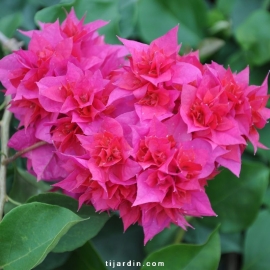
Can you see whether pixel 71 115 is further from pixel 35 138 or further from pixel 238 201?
pixel 238 201

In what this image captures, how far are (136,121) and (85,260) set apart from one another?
0.31 meters

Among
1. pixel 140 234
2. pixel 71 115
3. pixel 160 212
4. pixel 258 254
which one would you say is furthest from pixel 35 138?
pixel 258 254

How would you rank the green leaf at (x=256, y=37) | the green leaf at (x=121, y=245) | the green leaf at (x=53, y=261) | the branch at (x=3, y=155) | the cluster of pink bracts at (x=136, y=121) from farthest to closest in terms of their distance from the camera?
the green leaf at (x=256, y=37)
the green leaf at (x=121, y=245)
the green leaf at (x=53, y=261)
the branch at (x=3, y=155)
the cluster of pink bracts at (x=136, y=121)

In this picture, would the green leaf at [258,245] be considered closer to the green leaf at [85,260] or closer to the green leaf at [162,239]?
the green leaf at [162,239]

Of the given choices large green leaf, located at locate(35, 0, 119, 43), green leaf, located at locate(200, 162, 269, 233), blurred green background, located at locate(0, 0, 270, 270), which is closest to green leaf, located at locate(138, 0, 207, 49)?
blurred green background, located at locate(0, 0, 270, 270)

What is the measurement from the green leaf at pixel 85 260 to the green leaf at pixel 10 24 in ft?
1.46

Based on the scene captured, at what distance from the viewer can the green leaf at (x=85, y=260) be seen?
733 mm

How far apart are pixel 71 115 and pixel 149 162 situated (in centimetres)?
12

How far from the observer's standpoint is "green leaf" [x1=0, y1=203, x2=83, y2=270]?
56 centimetres

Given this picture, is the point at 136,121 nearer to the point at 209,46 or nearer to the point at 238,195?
the point at 238,195

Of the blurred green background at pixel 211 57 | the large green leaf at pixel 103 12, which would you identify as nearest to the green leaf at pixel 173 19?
the blurred green background at pixel 211 57

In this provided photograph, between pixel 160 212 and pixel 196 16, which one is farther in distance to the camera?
pixel 196 16

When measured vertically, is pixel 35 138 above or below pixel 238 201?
above

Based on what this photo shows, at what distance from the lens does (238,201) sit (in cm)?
86
